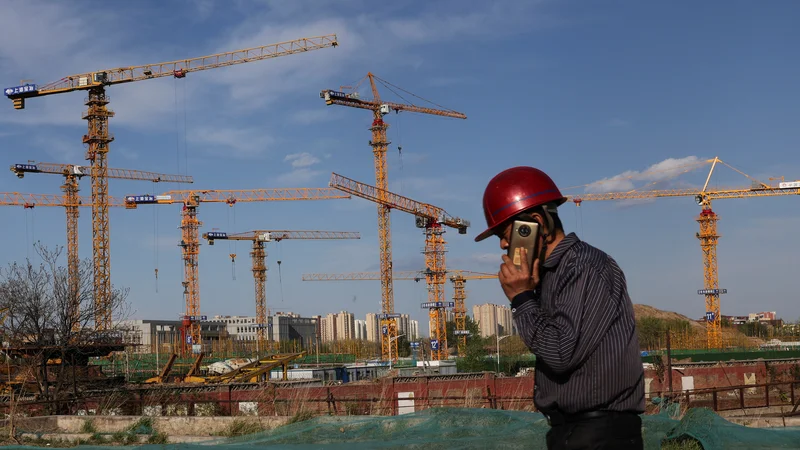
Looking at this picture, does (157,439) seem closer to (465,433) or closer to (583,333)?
(465,433)

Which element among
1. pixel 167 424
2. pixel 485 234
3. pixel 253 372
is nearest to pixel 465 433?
pixel 167 424

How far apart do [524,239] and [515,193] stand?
0.59 feet

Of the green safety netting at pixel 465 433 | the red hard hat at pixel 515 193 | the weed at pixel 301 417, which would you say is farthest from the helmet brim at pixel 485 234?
the weed at pixel 301 417

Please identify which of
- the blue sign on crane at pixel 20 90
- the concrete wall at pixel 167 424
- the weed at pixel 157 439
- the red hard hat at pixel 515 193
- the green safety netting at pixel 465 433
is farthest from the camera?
the blue sign on crane at pixel 20 90

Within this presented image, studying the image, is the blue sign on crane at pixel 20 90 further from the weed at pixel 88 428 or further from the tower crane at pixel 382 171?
the weed at pixel 88 428

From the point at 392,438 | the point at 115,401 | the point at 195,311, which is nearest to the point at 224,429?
the point at 392,438

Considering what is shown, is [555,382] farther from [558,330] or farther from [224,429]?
[224,429]

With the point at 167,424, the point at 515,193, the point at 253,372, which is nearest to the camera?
the point at 515,193

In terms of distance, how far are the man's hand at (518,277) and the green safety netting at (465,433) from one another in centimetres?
508

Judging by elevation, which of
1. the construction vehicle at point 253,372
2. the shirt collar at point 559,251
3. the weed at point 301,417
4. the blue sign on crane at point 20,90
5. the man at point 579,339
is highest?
the blue sign on crane at point 20,90

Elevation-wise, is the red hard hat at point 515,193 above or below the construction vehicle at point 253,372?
above

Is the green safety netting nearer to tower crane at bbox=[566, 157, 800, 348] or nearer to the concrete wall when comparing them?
the concrete wall

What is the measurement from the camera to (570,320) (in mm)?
2578

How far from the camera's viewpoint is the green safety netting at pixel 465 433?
7598 mm
